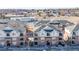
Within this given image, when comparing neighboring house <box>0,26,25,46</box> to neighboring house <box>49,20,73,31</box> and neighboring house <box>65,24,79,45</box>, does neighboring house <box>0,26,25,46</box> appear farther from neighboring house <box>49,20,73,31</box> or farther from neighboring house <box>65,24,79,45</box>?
neighboring house <box>65,24,79,45</box>

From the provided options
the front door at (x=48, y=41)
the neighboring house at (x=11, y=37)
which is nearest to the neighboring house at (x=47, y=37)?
the front door at (x=48, y=41)

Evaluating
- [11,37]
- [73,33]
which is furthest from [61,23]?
[11,37]

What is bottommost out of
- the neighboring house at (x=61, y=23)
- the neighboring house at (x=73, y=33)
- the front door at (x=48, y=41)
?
the front door at (x=48, y=41)

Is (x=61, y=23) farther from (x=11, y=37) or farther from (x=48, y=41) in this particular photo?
(x=11, y=37)

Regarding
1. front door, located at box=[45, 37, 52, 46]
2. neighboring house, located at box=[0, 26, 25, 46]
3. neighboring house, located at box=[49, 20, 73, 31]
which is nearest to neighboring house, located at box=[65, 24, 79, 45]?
neighboring house, located at box=[49, 20, 73, 31]

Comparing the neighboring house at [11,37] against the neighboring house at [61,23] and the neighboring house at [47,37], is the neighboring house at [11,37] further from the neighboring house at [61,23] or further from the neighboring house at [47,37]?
the neighboring house at [61,23]

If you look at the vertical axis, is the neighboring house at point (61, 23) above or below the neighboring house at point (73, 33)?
above
